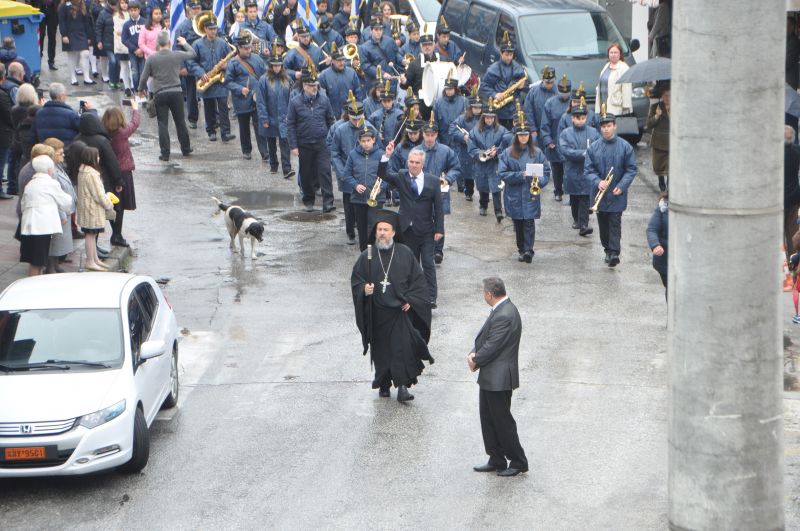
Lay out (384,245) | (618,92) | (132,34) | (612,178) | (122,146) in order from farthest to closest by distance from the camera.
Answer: (132,34) < (618,92) < (122,146) < (612,178) < (384,245)

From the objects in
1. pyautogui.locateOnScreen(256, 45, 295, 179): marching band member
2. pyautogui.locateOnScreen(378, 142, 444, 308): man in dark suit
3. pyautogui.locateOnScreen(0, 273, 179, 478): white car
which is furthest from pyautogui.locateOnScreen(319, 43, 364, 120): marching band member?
pyautogui.locateOnScreen(0, 273, 179, 478): white car

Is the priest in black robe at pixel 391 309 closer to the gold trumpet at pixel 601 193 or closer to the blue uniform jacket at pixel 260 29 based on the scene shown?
the gold trumpet at pixel 601 193

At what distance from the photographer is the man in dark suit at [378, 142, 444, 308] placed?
15.1 meters

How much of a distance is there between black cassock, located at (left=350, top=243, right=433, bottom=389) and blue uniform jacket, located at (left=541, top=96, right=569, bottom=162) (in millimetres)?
8695

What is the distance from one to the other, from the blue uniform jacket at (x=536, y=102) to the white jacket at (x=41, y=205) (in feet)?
27.7

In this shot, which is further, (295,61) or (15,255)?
(295,61)

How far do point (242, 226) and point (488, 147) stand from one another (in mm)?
3983

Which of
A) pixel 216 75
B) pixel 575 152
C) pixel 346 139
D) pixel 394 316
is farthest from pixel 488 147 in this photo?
pixel 394 316

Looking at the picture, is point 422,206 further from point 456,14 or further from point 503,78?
point 456,14

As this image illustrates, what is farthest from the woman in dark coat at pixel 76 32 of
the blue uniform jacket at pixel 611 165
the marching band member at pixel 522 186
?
the blue uniform jacket at pixel 611 165

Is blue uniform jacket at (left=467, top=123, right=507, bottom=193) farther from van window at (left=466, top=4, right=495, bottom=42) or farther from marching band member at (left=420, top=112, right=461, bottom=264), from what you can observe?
van window at (left=466, top=4, right=495, bottom=42)

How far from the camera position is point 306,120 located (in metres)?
19.4

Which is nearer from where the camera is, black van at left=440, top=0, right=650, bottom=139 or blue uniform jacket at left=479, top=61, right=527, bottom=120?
blue uniform jacket at left=479, top=61, right=527, bottom=120

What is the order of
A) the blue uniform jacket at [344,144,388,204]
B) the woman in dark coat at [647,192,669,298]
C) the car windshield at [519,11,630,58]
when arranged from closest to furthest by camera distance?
1. the woman in dark coat at [647,192,669,298]
2. the blue uniform jacket at [344,144,388,204]
3. the car windshield at [519,11,630,58]
